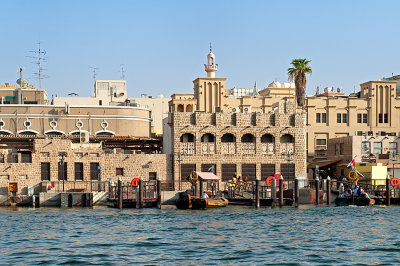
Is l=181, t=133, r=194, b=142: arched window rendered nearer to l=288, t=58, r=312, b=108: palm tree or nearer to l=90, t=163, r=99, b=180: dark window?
l=90, t=163, r=99, b=180: dark window

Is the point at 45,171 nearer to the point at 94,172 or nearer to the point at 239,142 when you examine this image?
the point at 94,172

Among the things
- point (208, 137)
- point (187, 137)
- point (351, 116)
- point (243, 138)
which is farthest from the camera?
point (351, 116)

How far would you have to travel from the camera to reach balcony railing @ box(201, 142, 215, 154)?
70750 millimetres

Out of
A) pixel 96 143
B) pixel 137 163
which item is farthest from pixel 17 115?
pixel 137 163

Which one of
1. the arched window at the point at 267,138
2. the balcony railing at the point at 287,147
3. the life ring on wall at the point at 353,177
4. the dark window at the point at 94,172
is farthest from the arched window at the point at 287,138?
the dark window at the point at 94,172

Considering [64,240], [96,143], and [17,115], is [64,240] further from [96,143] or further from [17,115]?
[17,115]

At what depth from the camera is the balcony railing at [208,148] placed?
7075 cm

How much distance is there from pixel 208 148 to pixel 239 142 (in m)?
3.29

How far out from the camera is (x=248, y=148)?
234 ft

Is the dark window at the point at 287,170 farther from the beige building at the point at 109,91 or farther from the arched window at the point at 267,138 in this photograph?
the beige building at the point at 109,91

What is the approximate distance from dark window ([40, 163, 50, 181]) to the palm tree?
3370 cm

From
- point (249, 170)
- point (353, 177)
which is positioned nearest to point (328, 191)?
point (353, 177)

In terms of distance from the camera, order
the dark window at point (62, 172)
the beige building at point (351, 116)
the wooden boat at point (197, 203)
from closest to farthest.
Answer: the wooden boat at point (197, 203) < the dark window at point (62, 172) < the beige building at point (351, 116)

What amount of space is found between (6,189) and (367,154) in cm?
3892
